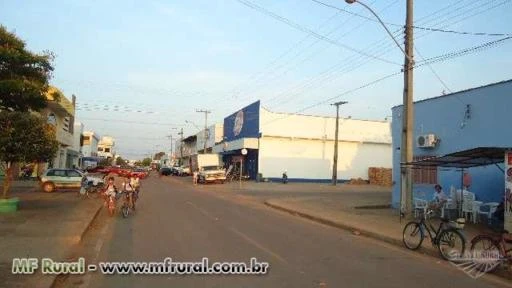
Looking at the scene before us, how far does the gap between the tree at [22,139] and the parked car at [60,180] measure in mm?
14921

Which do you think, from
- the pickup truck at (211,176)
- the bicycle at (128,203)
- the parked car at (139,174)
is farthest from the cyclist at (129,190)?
the pickup truck at (211,176)

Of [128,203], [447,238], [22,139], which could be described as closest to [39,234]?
[22,139]

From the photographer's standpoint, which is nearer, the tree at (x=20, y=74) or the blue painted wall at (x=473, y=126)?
the blue painted wall at (x=473, y=126)

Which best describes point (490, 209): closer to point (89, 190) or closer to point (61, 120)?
point (89, 190)

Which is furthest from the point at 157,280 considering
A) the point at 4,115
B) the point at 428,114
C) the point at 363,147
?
the point at 363,147

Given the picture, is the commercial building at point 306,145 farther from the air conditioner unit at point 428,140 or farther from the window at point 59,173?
the air conditioner unit at point 428,140

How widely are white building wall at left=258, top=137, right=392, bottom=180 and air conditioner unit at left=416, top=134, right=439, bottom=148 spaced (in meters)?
40.0

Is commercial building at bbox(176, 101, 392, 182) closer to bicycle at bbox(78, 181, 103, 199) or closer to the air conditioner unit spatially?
bicycle at bbox(78, 181, 103, 199)

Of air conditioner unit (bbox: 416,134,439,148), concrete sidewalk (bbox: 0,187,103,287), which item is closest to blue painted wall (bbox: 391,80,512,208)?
air conditioner unit (bbox: 416,134,439,148)

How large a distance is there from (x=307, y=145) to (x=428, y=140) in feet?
139

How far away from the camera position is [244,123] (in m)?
71.3

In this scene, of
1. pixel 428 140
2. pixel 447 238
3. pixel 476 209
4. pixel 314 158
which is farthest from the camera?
pixel 314 158

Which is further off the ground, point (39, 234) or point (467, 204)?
point (467, 204)

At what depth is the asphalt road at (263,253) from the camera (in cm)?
937
